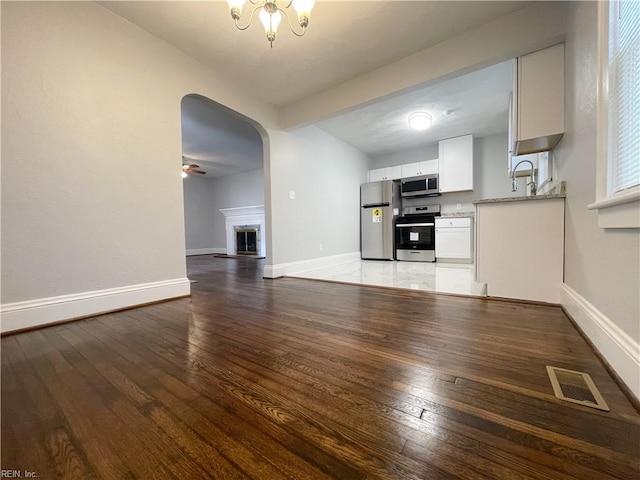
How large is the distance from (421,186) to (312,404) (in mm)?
4884

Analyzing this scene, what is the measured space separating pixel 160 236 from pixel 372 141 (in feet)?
13.5

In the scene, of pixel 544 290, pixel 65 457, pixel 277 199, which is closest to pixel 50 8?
pixel 277 199

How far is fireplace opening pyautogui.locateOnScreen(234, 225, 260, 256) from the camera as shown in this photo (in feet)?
22.4

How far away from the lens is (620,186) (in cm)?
100

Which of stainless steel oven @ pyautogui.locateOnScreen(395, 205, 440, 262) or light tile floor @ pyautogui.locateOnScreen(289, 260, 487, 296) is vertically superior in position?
stainless steel oven @ pyautogui.locateOnScreen(395, 205, 440, 262)

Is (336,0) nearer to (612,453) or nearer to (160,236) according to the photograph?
(160,236)

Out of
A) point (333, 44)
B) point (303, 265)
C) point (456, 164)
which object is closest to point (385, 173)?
point (456, 164)

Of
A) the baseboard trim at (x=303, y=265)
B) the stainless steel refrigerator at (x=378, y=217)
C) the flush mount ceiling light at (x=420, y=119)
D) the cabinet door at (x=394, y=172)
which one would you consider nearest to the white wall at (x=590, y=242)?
the flush mount ceiling light at (x=420, y=119)

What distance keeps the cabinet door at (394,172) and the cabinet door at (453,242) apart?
1.47 m

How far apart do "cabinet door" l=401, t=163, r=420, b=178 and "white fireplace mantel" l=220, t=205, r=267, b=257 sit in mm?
3699

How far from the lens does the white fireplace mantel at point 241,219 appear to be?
674 cm

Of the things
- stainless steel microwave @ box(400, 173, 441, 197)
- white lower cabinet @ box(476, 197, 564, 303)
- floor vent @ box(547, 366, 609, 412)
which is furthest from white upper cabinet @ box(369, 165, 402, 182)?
floor vent @ box(547, 366, 609, 412)

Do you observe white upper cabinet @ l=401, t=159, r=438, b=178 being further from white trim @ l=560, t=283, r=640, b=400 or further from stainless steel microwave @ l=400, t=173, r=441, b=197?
white trim @ l=560, t=283, r=640, b=400

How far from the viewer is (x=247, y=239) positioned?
7.00m
